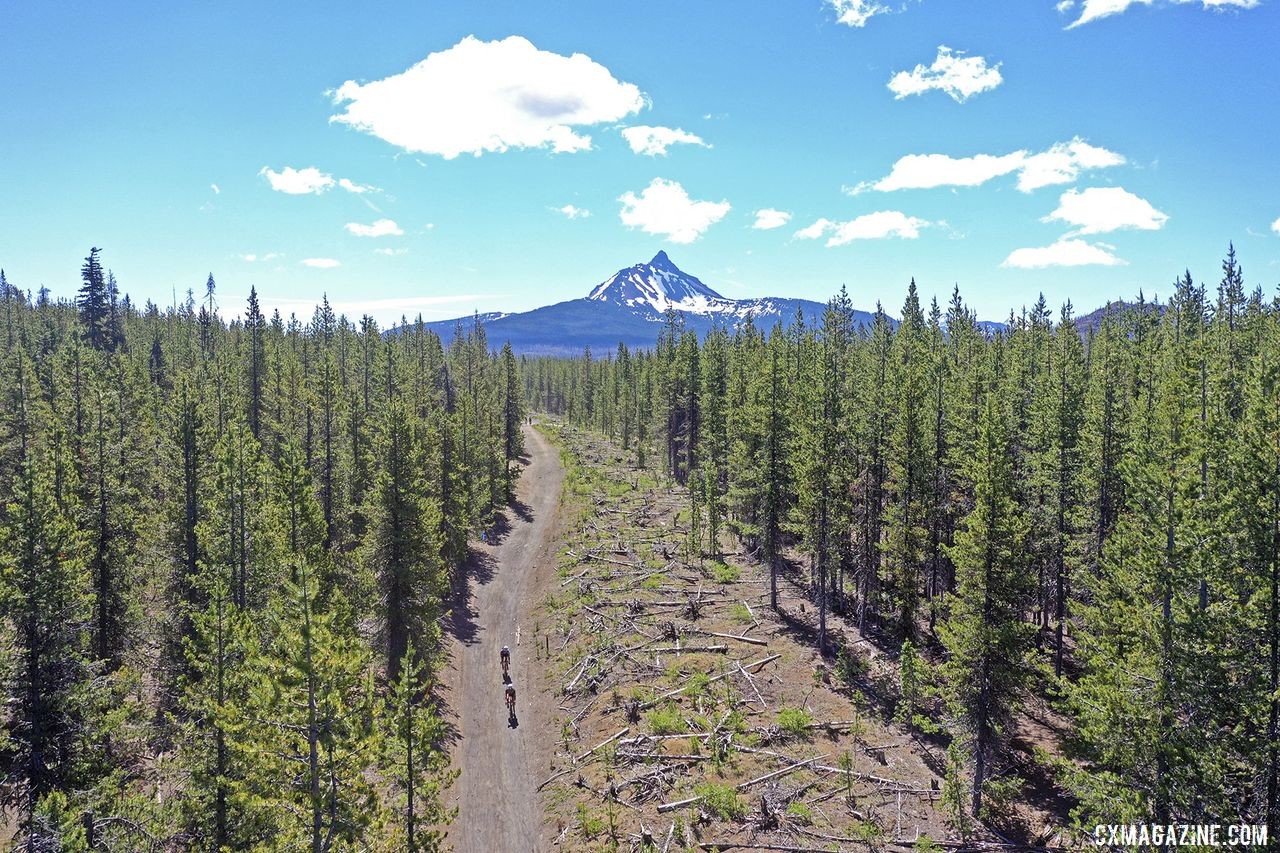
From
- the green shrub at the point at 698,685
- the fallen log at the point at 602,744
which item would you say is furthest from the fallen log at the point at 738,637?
the fallen log at the point at 602,744

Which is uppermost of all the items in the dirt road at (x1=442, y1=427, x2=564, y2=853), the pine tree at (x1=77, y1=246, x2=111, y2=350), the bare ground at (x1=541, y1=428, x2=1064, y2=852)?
the pine tree at (x1=77, y1=246, x2=111, y2=350)

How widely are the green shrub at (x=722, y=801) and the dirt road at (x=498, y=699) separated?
680 centimetres

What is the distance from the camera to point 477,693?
118 ft

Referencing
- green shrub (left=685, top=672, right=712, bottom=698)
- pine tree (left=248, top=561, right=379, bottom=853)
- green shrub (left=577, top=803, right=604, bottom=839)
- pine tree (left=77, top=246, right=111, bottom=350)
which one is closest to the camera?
pine tree (left=248, top=561, right=379, bottom=853)

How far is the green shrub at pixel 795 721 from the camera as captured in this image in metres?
27.3

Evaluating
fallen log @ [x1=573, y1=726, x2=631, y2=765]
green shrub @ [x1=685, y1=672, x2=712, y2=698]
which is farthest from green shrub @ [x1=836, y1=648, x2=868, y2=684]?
fallen log @ [x1=573, y1=726, x2=631, y2=765]

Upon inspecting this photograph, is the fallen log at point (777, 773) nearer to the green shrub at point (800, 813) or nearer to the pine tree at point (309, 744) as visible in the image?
the green shrub at point (800, 813)

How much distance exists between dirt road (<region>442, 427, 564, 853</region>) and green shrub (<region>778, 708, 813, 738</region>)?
1109cm

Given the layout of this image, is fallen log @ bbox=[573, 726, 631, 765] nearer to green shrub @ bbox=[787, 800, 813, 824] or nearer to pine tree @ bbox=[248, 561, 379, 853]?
green shrub @ bbox=[787, 800, 813, 824]

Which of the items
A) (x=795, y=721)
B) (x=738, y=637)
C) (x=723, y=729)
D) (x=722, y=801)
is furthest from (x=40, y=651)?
(x=738, y=637)

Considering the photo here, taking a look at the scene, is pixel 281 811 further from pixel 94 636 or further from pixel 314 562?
pixel 94 636

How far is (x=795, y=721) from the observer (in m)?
27.8

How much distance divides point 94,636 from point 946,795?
3727cm

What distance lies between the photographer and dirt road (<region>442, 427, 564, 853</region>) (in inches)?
1017
